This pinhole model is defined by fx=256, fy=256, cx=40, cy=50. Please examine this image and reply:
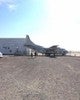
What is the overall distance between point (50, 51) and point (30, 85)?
2145 inches

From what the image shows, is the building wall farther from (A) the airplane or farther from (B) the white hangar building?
(A) the airplane

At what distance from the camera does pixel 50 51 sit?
68188 mm

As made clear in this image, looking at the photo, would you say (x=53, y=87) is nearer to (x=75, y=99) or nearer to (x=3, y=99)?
(x=75, y=99)

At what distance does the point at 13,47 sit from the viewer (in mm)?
71062

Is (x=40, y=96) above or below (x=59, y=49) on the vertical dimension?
below

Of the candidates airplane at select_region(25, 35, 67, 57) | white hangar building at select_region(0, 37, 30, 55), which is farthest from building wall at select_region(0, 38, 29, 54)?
airplane at select_region(25, 35, 67, 57)

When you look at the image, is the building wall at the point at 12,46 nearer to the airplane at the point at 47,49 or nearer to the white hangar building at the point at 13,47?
the white hangar building at the point at 13,47

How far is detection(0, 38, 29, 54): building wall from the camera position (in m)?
70.8

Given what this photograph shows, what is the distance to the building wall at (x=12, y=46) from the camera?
7078 cm

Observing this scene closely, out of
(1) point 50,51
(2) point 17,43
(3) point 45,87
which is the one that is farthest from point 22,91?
(2) point 17,43

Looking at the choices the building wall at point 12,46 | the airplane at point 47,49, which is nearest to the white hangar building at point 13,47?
the building wall at point 12,46

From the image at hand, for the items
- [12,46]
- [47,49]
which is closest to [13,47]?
[12,46]

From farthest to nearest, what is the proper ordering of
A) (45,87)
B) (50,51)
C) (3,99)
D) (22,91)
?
(50,51)
(45,87)
(22,91)
(3,99)

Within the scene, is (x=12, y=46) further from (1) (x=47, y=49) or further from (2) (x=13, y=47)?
(1) (x=47, y=49)
